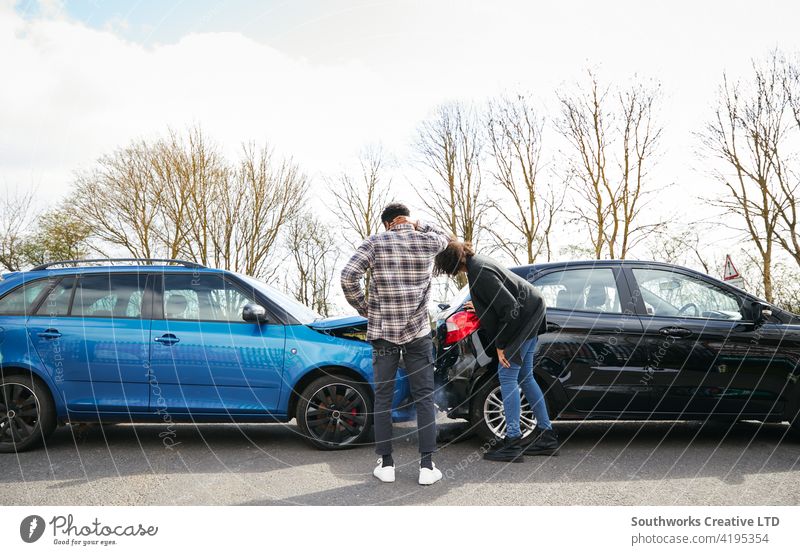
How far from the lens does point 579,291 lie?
545 centimetres

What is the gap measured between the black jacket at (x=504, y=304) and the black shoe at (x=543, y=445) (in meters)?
0.74

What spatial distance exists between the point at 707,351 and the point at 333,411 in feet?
11.5

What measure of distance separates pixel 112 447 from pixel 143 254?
1652cm

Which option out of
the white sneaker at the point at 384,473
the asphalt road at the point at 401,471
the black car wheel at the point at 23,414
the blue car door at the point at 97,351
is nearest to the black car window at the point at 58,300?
the blue car door at the point at 97,351

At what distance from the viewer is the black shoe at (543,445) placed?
5086 millimetres

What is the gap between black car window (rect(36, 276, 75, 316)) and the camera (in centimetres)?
539

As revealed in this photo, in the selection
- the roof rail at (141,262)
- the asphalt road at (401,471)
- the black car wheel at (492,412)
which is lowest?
the asphalt road at (401,471)

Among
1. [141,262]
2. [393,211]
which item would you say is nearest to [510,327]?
[393,211]

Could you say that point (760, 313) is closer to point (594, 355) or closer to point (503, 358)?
point (594, 355)

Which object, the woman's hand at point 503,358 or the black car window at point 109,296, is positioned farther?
the black car window at point 109,296

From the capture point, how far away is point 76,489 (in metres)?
4.14

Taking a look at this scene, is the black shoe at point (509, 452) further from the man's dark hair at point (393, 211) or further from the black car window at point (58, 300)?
the black car window at point (58, 300)
